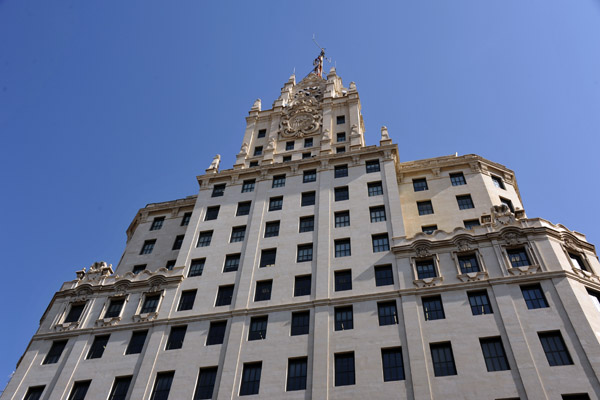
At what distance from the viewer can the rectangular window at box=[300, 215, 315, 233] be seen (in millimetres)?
46062

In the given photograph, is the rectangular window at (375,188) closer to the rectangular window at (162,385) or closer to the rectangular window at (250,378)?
the rectangular window at (250,378)

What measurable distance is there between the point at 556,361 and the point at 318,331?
15078mm

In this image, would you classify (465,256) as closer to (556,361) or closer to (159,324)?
(556,361)

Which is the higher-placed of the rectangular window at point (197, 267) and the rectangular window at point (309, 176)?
the rectangular window at point (309, 176)

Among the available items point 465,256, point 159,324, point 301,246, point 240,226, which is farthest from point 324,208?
point 159,324

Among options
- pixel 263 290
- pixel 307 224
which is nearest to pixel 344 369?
pixel 263 290

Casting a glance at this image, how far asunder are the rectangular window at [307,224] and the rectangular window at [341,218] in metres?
2.11

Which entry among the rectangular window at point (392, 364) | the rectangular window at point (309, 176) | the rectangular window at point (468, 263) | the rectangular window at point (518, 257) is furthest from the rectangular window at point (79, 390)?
the rectangular window at point (518, 257)

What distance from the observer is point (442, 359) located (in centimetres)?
3291

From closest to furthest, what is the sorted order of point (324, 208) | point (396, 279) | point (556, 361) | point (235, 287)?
1. point (556, 361)
2. point (396, 279)
3. point (235, 287)
4. point (324, 208)

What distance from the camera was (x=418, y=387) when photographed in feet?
103

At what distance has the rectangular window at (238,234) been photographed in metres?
47.4

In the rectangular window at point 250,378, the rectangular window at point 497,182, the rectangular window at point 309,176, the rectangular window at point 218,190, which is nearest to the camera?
the rectangular window at point 250,378

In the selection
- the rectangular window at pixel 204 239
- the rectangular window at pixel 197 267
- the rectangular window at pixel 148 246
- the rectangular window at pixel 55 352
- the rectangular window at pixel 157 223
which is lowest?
the rectangular window at pixel 55 352
